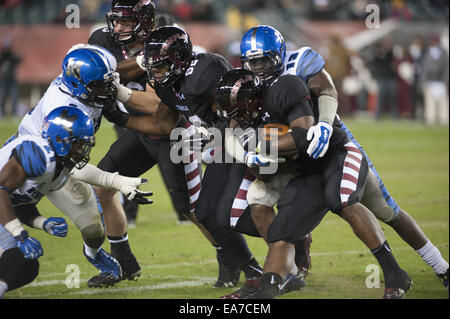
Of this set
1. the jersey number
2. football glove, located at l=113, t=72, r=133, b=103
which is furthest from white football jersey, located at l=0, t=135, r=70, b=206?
the jersey number

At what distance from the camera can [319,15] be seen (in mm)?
21297

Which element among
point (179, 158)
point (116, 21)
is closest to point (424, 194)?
point (179, 158)

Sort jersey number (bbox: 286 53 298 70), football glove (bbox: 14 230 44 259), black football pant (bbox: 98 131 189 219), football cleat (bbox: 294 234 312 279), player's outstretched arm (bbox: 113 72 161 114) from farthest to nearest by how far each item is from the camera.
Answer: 1. black football pant (bbox: 98 131 189 219)
2. football cleat (bbox: 294 234 312 279)
3. player's outstretched arm (bbox: 113 72 161 114)
4. jersey number (bbox: 286 53 298 70)
5. football glove (bbox: 14 230 44 259)

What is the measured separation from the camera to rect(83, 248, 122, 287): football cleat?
4809 mm

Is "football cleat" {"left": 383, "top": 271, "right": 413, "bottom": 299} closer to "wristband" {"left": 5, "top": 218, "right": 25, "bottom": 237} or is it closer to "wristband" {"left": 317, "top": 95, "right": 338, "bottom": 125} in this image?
"wristband" {"left": 317, "top": 95, "right": 338, "bottom": 125}

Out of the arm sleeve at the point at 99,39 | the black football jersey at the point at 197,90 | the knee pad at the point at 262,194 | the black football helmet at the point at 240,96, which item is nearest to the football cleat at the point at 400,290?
the knee pad at the point at 262,194

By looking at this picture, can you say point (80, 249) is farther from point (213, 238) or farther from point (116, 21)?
point (116, 21)

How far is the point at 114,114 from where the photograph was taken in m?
4.68

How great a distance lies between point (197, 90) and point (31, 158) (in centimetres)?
121

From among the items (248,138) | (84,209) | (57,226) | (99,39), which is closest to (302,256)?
(248,138)

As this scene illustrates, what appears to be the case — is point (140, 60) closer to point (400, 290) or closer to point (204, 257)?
point (204, 257)

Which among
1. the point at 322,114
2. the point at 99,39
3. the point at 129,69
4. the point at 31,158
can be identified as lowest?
the point at 31,158

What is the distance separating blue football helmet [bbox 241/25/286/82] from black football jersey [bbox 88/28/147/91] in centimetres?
101

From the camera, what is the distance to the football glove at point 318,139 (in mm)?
4070
